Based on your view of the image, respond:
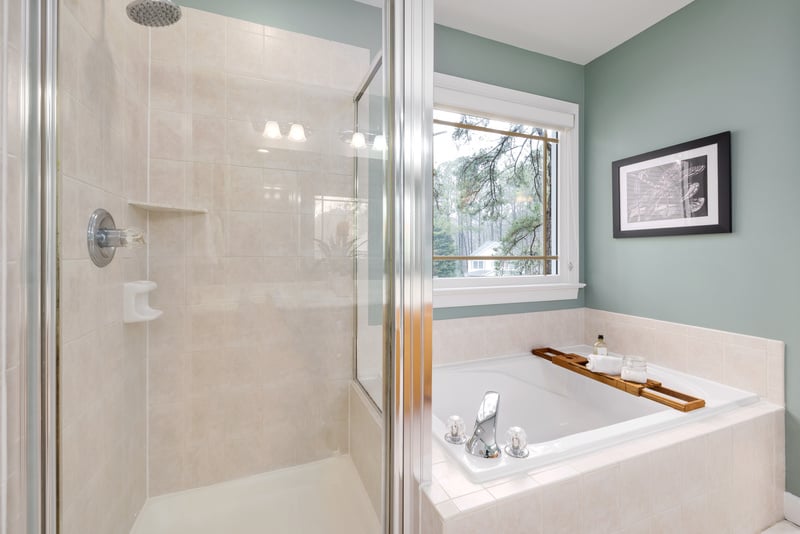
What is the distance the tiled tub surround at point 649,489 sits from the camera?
96 cm

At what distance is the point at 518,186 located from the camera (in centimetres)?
232

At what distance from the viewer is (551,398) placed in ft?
6.63

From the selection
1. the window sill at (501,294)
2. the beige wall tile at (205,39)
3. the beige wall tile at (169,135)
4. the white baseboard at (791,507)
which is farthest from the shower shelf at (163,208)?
the white baseboard at (791,507)

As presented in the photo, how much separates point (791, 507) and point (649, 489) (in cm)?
91

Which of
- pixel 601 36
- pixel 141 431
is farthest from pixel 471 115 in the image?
pixel 141 431

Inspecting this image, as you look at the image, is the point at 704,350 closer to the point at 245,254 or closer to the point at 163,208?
the point at 245,254

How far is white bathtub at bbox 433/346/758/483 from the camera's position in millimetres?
1555

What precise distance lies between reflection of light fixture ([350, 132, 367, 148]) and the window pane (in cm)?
102

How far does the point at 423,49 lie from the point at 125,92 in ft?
2.72

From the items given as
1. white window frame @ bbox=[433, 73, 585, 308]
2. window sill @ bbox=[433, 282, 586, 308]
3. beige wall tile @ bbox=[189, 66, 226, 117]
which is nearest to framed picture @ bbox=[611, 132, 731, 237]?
white window frame @ bbox=[433, 73, 585, 308]

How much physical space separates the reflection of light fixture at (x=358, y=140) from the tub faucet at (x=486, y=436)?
2.95 feet

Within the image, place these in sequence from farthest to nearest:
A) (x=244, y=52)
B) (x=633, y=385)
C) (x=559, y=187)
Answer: (x=559, y=187), (x=633, y=385), (x=244, y=52)

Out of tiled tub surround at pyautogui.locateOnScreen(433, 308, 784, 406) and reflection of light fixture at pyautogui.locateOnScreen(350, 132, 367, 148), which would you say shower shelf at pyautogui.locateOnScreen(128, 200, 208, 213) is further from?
tiled tub surround at pyautogui.locateOnScreen(433, 308, 784, 406)

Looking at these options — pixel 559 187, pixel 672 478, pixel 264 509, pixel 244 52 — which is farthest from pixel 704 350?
pixel 244 52
